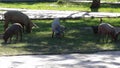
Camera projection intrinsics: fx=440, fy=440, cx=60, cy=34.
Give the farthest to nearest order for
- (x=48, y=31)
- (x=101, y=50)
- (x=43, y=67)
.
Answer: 1. (x=48, y=31)
2. (x=101, y=50)
3. (x=43, y=67)

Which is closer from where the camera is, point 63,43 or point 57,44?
point 57,44

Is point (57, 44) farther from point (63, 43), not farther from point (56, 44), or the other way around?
point (63, 43)

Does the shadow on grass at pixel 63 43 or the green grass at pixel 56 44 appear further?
the shadow on grass at pixel 63 43

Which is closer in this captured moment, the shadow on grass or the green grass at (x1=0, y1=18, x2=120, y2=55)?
the green grass at (x1=0, y1=18, x2=120, y2=55)

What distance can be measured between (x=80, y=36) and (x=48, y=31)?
1.97m

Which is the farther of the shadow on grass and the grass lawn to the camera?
the shadow on grass

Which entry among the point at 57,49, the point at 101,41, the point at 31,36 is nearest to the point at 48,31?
the point at 31,36

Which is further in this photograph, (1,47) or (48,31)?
(48,31)

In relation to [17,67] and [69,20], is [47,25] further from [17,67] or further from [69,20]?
[17,67]

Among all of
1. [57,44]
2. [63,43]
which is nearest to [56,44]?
[57,44]

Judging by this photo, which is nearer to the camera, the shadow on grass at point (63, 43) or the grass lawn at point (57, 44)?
the grass lawn at point (57, 44)

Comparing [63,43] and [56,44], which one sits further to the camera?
[63,43]

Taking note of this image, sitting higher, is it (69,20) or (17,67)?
(17,67)

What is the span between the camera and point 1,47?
14.4m
